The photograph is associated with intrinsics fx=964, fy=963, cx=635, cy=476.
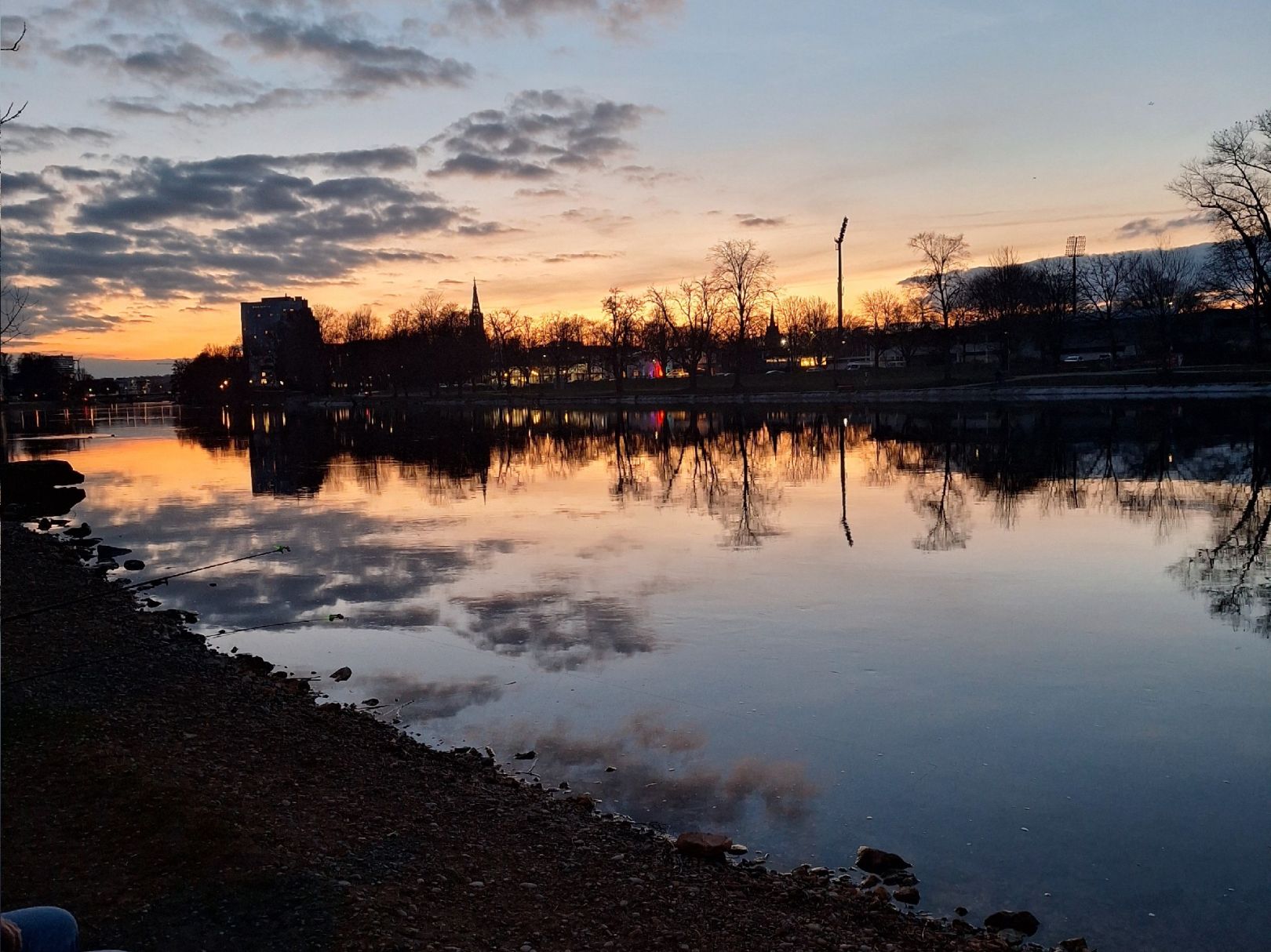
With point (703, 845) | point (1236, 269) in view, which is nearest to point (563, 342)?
point (1236, 269)

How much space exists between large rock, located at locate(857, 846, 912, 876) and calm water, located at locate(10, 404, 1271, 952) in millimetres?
123

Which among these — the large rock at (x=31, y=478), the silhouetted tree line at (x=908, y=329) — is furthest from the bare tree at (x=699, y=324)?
the large rock at (x=31, y=478)

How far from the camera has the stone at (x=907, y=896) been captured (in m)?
6.18

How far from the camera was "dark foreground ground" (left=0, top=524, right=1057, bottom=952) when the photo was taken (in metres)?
5.50

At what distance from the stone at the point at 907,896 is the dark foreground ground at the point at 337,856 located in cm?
17

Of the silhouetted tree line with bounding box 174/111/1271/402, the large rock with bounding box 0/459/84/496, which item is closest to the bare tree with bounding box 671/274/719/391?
the silhouetted tree line with bounding box 174/111/1271/402

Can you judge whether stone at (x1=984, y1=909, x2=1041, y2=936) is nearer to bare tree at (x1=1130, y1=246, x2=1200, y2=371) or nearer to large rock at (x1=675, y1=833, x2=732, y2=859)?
large rock at (x1=675, y1=833, x2=732, y2=859)

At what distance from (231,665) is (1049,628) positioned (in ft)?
33.0

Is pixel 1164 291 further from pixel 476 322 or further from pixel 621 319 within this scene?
pixel 476 322

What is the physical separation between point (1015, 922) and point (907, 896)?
0.65 metres

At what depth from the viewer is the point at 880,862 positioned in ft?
21.7

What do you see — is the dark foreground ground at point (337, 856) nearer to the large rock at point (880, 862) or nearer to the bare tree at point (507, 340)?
the large rock at point (880, 862)

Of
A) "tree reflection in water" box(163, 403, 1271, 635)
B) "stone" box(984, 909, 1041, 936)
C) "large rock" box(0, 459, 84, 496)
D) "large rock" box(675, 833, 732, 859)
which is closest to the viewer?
"stone" box(984, 909, 1041, 936)

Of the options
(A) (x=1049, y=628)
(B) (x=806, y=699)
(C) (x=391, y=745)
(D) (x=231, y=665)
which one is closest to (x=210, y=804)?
(C) (x=391, y=745)
